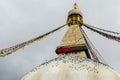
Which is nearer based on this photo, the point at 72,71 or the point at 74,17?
the point at 72,71

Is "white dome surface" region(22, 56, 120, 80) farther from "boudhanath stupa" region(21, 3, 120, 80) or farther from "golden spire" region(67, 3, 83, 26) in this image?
"golden spire" region(67, 3, 83, 26)

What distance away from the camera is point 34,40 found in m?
15.7

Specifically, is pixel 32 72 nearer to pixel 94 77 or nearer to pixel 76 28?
pixel 94 77

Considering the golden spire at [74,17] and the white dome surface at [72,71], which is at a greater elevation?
the golden spire at [74,17]

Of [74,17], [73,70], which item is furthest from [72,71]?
[74,17]

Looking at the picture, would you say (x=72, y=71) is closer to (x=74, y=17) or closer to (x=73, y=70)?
(x=73, y=70)

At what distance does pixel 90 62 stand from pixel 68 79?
1305 millimetres

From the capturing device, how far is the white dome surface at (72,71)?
28.5 ft

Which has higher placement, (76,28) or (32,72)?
(76,28)

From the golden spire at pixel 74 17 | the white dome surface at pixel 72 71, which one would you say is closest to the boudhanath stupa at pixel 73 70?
the white dome surface at pixel 72 71

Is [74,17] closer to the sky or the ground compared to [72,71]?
closer to the sky

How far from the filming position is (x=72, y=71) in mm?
8875

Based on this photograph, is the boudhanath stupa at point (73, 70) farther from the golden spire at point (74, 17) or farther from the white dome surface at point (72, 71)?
the golden spire at point (74, 17)

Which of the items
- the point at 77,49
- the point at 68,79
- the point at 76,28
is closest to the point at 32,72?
the point at 68,79
